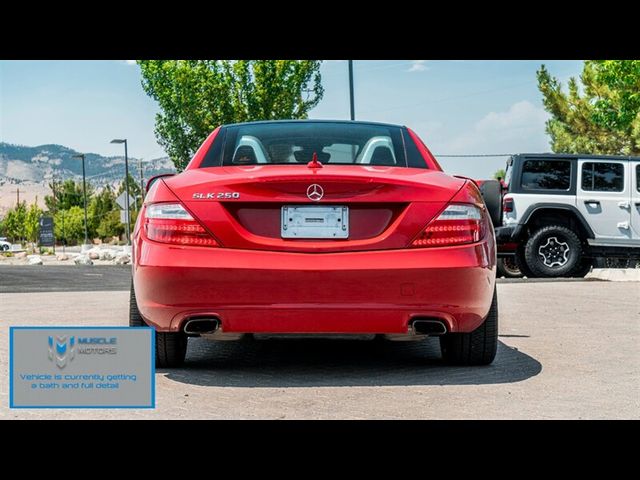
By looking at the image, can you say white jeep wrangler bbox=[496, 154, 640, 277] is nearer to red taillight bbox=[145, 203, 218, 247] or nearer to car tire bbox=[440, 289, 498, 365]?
car tire bbox=[440, 289, 498, 365]

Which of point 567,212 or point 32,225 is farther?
point 32,225

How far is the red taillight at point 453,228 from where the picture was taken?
15.2 feet

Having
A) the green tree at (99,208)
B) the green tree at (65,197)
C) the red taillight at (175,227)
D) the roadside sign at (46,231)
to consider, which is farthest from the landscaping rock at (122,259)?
the green tree at (65,197)

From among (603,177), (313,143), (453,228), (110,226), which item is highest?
(603,177)

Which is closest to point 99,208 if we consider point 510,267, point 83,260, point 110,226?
point 110,226

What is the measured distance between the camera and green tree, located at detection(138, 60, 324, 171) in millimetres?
48750

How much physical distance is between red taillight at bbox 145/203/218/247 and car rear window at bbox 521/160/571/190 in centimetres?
1071

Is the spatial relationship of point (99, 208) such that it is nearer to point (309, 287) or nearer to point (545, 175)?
point (545, 175)

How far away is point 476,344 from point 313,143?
154cm

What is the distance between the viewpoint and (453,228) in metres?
4.71

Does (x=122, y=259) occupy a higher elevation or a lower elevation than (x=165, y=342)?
lower
